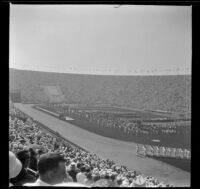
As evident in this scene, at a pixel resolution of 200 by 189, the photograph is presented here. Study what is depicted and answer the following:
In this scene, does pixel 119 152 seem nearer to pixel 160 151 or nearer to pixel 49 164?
pixel 160 151

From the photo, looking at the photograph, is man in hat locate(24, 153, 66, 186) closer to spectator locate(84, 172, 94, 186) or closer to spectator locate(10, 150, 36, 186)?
spectator locate(10, 150, 36, 186)

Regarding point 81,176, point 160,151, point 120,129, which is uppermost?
point 120,129

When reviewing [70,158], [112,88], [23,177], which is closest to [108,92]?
[112,88]

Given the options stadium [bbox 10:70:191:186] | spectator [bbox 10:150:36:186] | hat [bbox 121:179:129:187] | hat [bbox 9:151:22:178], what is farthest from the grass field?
hat [bbox 9:151:22:178]

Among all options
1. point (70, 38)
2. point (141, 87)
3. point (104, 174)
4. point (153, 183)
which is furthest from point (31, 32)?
point (153, 183)

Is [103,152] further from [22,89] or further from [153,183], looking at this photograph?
[22,89]
